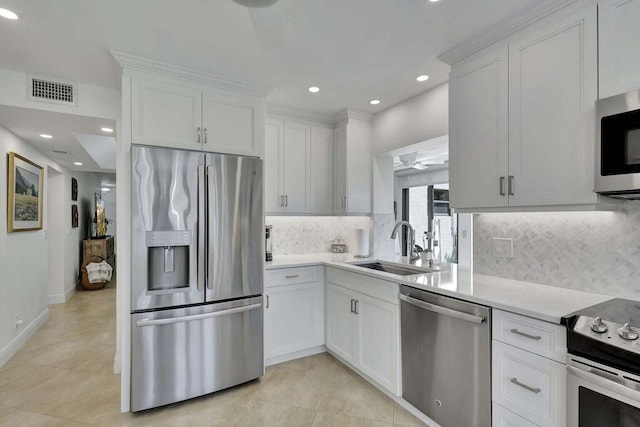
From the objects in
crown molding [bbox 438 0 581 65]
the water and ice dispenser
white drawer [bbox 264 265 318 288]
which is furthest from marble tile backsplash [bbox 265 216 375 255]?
crown molding [bbox 438 0 581 65]

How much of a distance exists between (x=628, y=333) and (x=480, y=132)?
1.32 meters

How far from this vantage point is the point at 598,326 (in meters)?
1.28

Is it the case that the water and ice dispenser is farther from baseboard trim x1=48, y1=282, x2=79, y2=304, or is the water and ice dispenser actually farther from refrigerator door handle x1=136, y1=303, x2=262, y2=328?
baseboard trim x1=48, y1=282, x2=79, y2=304

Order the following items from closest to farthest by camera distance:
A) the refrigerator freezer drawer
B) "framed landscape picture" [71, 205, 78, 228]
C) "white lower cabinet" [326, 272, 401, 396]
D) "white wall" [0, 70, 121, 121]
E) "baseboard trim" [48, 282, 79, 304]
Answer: the refrigerator freezer drawer < "white lower cabinet" [326, 272, 401, 396] < "white wall" [0, 70, 121, 121] < "baseboard trim" [48, 282, 79, 304] < "framed landscape picture" [71, 205, 78, 228]

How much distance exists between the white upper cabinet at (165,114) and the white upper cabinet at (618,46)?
250 centimetres

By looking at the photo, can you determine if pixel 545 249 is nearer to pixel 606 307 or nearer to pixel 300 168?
pixel 606 307

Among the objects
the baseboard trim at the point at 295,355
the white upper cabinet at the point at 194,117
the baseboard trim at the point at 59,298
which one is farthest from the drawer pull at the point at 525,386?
the baseboard trim at the point at 59,298

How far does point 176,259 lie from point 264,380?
4.18ft

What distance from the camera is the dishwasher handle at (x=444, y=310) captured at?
1743 mm

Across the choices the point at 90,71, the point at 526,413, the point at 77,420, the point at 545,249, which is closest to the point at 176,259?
the point at 77,420

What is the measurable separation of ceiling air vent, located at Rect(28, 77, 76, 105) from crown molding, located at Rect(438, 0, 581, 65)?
296cm

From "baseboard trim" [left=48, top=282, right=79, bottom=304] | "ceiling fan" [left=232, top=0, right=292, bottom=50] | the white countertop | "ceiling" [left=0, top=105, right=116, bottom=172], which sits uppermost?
"ceiling fan" [left=232, top=0, right=292, bottom=50]

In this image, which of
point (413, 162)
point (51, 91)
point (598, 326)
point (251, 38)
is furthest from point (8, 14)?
point (413, 162)

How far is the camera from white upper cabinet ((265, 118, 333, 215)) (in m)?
3.34
